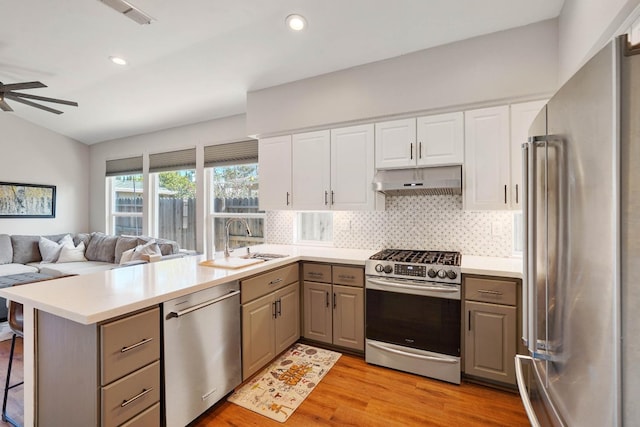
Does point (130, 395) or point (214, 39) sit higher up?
point (214, 39)

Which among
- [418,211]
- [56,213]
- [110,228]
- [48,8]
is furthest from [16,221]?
[418,211]

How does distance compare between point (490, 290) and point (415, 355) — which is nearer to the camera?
point (490, 290)

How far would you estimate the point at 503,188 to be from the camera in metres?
2.44

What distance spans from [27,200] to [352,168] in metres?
5.75

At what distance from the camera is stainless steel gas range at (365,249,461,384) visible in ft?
7.62

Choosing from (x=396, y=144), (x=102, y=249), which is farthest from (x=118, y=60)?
(x=102, y=249)

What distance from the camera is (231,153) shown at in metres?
4.28

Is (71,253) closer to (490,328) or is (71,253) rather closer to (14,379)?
(14,379)

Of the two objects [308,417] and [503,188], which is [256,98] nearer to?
[503,188]

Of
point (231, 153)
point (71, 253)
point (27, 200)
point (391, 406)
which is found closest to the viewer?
point (391, 406)

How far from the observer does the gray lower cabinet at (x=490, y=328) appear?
218cm

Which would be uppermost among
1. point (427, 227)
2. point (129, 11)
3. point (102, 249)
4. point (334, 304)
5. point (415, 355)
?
point (129, 11)

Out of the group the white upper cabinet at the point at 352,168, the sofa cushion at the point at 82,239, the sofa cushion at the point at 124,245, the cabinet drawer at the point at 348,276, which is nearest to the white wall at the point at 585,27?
the white upper cabinet at the point at 352,168

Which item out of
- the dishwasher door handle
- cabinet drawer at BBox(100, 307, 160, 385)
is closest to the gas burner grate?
the dishwasher door handle
